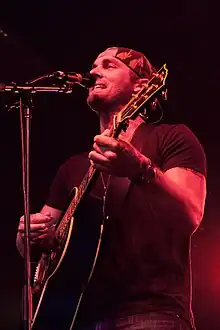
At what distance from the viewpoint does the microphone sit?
2.42 meters

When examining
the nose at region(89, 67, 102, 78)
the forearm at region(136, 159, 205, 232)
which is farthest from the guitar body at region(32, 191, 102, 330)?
the nose at region(89, 67, 102, 78)

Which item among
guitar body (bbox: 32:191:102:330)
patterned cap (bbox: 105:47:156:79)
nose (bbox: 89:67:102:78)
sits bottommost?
guitar body (bbox: 32:191:102:330)

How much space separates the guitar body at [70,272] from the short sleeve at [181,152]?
12.4 inches

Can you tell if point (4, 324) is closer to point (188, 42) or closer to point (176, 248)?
point (188, 42)

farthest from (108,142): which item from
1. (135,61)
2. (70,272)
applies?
(135,61)

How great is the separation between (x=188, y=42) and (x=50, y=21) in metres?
0.97

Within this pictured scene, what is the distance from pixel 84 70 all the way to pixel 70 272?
2.48 metres

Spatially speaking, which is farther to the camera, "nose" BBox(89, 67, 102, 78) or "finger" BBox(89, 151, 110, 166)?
"nose" BBox(89, 67, 102, 78)

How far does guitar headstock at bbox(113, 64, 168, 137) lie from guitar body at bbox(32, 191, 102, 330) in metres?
0.34

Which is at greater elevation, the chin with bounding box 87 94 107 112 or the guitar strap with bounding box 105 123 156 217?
the chin with bounding box 87 94 107 112

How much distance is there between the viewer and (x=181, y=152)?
7.88 ft

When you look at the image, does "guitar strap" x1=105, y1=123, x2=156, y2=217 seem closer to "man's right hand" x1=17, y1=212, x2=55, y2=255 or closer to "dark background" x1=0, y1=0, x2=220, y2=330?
"man's right hand" x1=17, y1=212, x2=55, y2=255

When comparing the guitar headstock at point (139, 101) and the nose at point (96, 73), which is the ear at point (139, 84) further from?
the guitar headstock at point (139, 101)


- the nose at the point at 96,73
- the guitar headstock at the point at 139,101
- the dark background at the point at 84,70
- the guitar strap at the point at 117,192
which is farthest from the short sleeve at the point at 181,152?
the dark background at the point at 84,70
